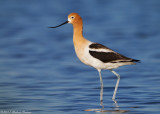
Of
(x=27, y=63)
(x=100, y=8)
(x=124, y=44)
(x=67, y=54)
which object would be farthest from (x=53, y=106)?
(x=100, y=8)

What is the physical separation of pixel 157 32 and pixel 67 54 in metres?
6.04

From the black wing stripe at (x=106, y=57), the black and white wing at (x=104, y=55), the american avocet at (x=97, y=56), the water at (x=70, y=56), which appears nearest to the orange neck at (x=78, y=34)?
the american avocet at (x=97, y=56)

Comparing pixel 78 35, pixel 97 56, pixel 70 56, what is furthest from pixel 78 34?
pixel 70 56

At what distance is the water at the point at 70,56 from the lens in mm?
9492

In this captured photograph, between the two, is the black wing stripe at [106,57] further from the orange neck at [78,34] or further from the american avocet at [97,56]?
the orange neck at [78,34]

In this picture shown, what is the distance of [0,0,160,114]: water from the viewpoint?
949cm

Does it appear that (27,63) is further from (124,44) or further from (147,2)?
(147,2)

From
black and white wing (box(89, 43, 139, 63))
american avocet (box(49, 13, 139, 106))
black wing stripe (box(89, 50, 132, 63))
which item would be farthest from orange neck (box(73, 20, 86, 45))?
black wing stripe (box(89, 50, 132, 63))

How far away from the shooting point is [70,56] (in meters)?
15.8

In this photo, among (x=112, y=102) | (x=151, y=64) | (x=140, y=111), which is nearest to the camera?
(x=140, y=111)

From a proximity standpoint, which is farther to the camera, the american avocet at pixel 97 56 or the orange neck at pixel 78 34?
the orange neck at pixel 78 34

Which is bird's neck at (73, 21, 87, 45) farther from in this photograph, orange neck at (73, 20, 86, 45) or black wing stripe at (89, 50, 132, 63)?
black wing stripe at (89, 50, 132, 63)

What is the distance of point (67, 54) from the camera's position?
16109 mm

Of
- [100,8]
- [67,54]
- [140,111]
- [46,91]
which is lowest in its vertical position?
[140,111]
